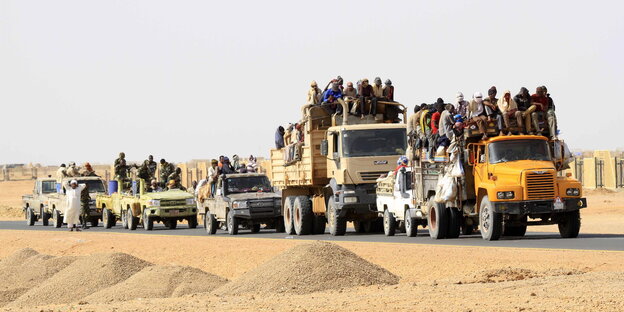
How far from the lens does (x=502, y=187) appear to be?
3047 cm

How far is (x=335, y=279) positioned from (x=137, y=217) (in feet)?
82.8

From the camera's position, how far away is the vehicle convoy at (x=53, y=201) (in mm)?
49934

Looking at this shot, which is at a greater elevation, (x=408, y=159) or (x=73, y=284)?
(x=408, y=159)

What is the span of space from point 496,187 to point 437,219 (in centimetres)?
227

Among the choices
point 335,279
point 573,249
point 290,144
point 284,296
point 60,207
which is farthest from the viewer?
point 60,207

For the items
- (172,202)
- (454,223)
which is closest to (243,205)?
(172,202)

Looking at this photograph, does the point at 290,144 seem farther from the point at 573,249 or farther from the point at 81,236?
the point at 573,249

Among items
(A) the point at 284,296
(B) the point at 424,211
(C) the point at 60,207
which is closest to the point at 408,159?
(B) the point at 424,211

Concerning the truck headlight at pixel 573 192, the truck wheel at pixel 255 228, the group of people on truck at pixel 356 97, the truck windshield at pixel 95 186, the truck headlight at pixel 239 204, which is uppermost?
the group of people on truck at pixel 356 97

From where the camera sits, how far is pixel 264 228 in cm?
4619

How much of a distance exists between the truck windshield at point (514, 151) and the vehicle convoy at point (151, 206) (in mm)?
16329

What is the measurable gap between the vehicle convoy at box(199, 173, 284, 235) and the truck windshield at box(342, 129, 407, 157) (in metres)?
4.56

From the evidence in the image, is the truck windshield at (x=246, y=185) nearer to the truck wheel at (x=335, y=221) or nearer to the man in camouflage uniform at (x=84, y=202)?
the truck wheel at (x=335, y=221)

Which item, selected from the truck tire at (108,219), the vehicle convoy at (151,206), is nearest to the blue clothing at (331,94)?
the vehicle convoy at (151,206)
